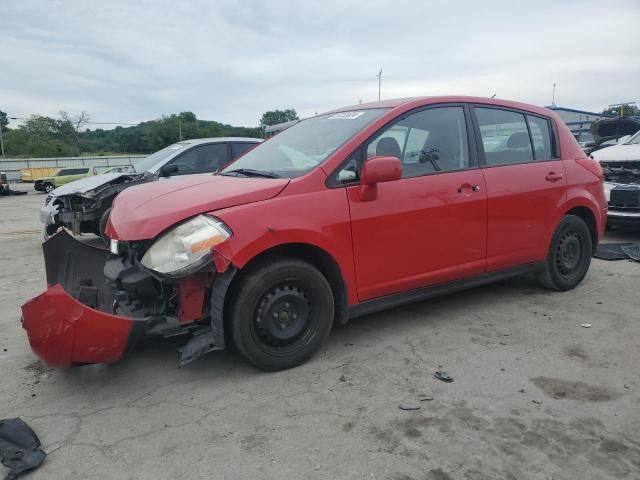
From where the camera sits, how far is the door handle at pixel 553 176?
444 cm

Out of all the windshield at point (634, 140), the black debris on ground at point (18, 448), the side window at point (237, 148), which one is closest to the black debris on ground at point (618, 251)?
the windshield at point (634, 140)

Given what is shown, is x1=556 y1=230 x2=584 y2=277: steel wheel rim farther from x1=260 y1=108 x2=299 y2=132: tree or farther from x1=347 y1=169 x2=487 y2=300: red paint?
x1=260 y1=108 x2=299 y2=132: tree

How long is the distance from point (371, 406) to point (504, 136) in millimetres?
2762

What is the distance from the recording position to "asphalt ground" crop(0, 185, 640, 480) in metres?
2.30

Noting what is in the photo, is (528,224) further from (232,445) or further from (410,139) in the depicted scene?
(232,445)

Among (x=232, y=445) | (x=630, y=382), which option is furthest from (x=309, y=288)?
(x=630, y=382)

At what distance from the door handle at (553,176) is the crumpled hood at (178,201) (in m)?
2.58

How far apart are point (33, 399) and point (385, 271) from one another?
239cm

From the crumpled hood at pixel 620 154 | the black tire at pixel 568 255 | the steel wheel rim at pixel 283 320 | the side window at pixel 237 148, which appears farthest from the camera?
the side window at pixel 237 148

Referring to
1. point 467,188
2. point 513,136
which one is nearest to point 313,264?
point 467,188

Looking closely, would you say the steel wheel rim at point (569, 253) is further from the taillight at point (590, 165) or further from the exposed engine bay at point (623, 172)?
the exposed engine bay at point (623, 172)

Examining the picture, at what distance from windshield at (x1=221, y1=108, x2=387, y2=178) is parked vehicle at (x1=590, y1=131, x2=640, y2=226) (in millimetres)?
4898

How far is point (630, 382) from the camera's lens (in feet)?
9.93

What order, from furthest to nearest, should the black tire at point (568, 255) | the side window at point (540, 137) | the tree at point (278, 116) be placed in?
the tree at point (278, 116) → the black tire at point (568, 255) → the side window at point (540, 137)
